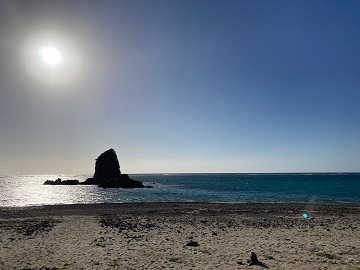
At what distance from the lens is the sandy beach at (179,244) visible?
1443 cm

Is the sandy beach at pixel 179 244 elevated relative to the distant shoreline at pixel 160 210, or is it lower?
elevated

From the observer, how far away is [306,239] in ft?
65.1

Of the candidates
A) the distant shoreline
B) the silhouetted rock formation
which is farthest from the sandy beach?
the silhouetted rock formation

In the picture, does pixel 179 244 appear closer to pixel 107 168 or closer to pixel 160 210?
pixel 160 210

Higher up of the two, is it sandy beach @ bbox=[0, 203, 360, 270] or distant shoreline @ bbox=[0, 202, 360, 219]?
sandy beach @ bbox=[0, 203, 360, 270]

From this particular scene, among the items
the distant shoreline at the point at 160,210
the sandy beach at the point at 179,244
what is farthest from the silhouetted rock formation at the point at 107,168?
the sandy beach at the point at 179,244

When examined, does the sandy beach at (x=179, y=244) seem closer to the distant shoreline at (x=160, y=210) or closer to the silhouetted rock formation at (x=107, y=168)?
the distant shoreline at (x=160, y=210)

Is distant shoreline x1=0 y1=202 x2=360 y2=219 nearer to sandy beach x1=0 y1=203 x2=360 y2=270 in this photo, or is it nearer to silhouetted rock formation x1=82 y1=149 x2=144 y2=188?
sandy beach x1=0 y1=203 x2=360 y2=270

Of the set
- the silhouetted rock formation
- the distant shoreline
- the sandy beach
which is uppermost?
the silhouetted rock formation

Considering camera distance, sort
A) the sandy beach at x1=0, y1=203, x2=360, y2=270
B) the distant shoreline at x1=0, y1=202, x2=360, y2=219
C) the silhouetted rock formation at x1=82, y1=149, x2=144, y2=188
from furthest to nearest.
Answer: the silhouetted rock formation at x1=82, y1=149, x2=144, y2=188
the distant shoreline at x1=0, y1=202, x2=360, y2=219
the sandy beach at x1=0, y1=203, x2=360, y2=270

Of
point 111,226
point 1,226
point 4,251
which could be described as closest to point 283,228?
point 111,226

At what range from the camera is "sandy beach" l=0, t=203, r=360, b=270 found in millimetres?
14427

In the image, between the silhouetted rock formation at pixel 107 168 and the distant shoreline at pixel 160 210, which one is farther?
the silhouetted rock formation at pixel 107 168

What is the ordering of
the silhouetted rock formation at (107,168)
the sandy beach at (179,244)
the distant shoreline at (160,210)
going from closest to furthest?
the sandy beach at (179,244) → the distant shoreline at (160,210) → the silhouetted rock formation at (107,168)
